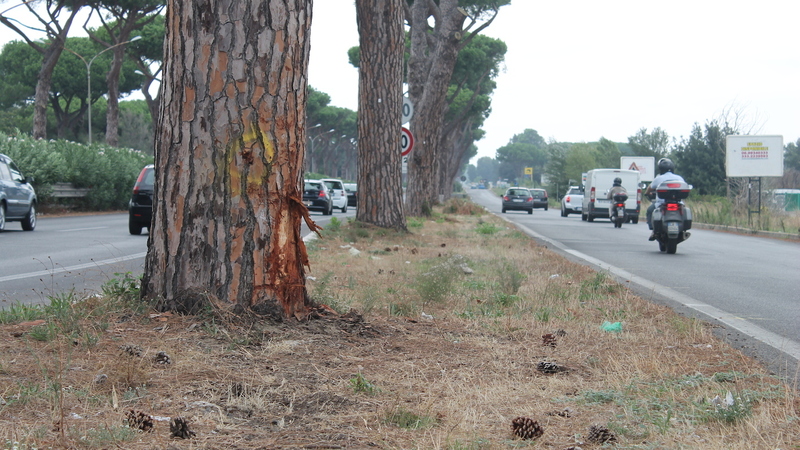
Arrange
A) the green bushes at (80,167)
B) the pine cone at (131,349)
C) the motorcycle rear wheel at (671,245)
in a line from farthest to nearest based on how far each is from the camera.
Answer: the green bushes at (80,167) < the motorcycle rear wheel at (671,245) < the pine cone at (131,349)

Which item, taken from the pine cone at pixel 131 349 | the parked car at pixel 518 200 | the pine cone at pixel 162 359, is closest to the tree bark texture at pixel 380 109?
the pine cone at pixel 131 349

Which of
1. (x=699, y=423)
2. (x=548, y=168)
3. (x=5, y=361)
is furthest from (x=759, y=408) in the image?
(x=548, y=168)

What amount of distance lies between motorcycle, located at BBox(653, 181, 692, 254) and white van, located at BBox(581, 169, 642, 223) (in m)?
19.8

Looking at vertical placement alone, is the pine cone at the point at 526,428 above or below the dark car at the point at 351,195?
below

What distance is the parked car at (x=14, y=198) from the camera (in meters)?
17.5

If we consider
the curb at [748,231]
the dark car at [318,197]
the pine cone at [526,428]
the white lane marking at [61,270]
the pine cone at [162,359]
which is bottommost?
the curb at [748,231]

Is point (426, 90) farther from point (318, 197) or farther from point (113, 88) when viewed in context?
point (113, 88)

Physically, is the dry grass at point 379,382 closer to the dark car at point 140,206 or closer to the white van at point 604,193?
the dark car at point 140,206

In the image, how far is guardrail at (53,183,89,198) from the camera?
28.1m

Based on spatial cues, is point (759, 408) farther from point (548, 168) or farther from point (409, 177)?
point (548, 168)

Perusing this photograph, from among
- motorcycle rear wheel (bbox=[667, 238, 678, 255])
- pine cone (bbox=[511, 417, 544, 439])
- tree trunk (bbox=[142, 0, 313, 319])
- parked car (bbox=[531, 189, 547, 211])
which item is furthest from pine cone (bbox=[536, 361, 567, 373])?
parked car (bbox=[531, 189, 547, 211])

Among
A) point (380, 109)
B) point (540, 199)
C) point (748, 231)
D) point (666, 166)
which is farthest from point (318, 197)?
point (540, 199)

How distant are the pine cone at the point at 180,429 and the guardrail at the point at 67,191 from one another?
88.6 feet

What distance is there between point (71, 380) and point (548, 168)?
104m
